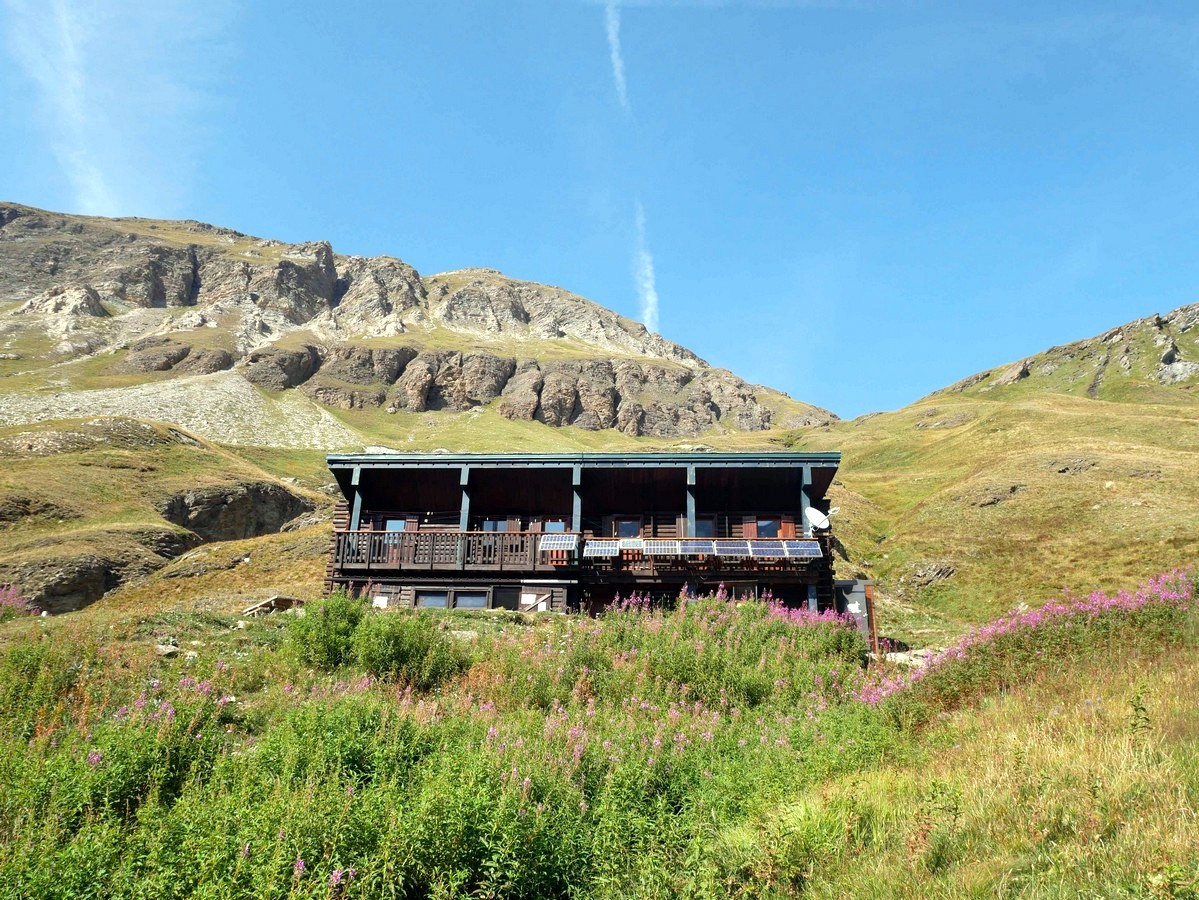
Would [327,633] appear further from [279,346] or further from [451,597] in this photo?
[279,346]

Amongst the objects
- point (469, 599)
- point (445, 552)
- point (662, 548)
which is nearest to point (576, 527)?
point (662, 548)

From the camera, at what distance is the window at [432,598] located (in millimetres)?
23297

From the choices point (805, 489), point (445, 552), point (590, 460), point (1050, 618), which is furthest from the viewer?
point (590, 460)

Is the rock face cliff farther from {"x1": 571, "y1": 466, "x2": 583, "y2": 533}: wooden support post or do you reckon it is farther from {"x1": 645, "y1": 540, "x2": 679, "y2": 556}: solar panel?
{"x1": 645, "y1": 540, "x2": 679, "y2": 556}: solar panel

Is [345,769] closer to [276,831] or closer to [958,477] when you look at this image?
[276,831]

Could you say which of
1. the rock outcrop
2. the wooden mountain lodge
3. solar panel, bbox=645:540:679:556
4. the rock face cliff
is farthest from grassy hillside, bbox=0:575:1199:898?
the rock face cliff

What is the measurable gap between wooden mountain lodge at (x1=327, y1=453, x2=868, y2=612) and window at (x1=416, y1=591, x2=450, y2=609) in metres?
0.05

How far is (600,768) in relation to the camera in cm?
787

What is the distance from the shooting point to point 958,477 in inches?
2388

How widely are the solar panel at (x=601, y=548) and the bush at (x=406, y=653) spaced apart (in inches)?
371

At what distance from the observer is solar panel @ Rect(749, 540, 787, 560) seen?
21.0 m

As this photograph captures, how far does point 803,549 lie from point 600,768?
48.4 feet

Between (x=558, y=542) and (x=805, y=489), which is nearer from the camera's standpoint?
(x=558, y=542)

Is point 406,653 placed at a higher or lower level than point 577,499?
lower
